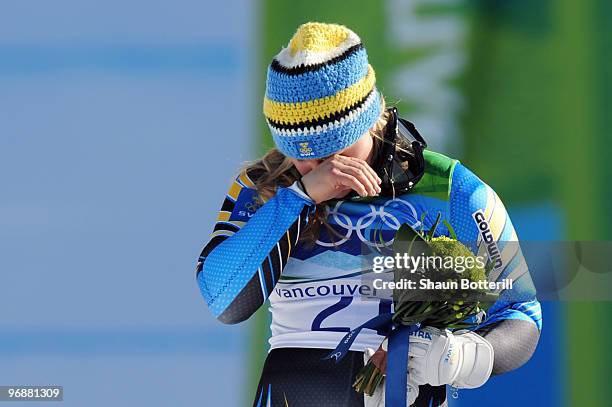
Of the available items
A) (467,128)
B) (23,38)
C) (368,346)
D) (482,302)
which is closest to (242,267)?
(368,346)

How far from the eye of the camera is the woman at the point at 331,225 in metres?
2.29

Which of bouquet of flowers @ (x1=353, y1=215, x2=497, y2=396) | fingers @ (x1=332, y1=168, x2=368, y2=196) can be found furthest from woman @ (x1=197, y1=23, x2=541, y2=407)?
bouquet of flowers @ (x1=353, y1=215, x2=497, y2=396)

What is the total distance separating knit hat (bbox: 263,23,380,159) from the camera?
2295 millimetres

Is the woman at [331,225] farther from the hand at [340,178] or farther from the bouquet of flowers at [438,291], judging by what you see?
the bouquet of flowers at [438,291]

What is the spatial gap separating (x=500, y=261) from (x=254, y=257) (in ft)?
1.79

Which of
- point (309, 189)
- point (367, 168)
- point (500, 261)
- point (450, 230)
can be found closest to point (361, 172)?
point (367, 168)

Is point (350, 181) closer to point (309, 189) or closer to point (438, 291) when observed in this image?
point (309, 189)

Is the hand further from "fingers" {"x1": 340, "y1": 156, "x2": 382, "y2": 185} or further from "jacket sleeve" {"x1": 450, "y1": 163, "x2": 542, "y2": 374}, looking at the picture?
"jacket sleeve" {"x1": 450, "y1": 163, "x2": 542, "y2": 374}

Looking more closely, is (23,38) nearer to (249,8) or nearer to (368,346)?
(249,8)

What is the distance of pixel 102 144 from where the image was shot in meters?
4.85

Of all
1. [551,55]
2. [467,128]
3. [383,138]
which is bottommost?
[467,128]

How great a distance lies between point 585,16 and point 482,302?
2394 millimetres

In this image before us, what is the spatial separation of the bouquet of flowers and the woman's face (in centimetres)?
27

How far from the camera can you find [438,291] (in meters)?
2.09
